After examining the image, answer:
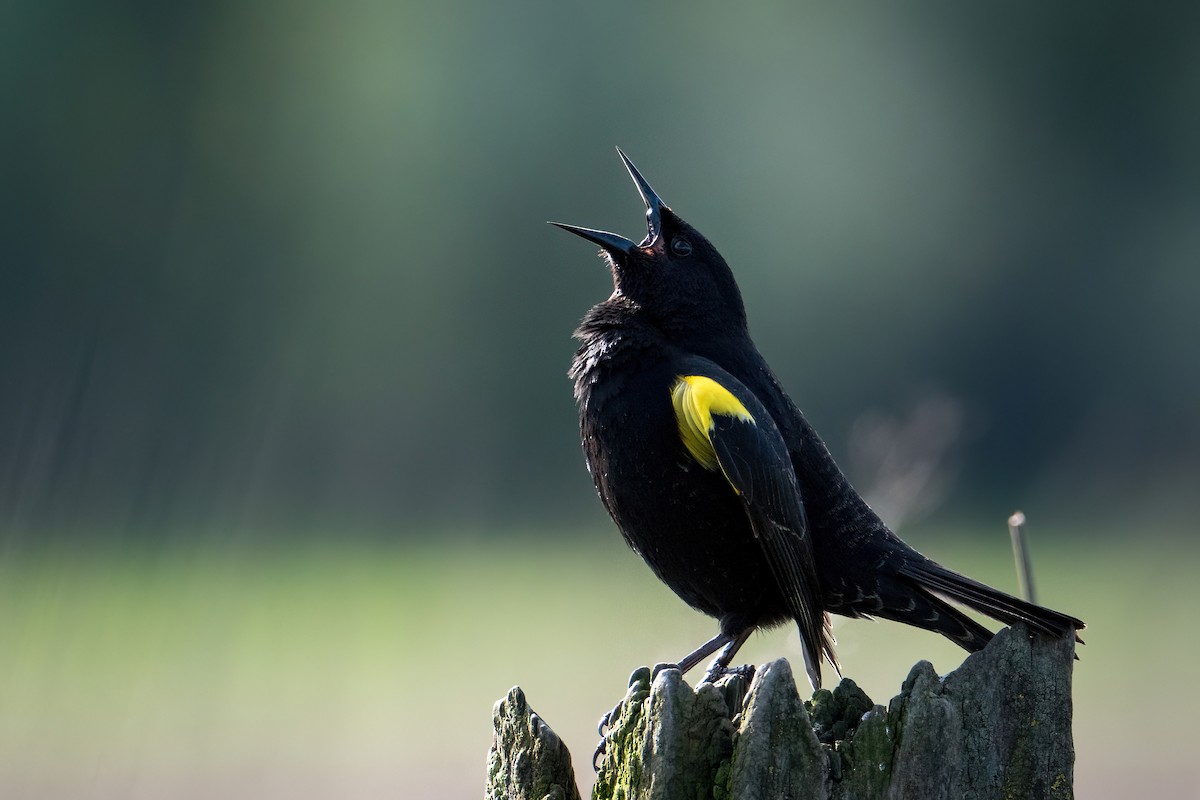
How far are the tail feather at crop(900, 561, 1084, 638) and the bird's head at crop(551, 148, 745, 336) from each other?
3.57 feet

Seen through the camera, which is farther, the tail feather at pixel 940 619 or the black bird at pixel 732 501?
the black bird at pixel 732 501

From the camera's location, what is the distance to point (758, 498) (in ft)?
11.1

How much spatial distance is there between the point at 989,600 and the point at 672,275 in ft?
5.21

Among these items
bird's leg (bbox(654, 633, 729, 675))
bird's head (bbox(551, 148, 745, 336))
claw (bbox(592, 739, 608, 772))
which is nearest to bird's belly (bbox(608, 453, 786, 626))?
bird's leg (bbox(654, 633, 729, 675))

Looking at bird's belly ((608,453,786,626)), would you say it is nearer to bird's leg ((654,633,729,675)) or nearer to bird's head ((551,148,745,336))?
bird's leg ((654,633,729,675))

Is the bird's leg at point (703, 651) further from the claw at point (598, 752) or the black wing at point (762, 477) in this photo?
the claw at point (598, 752)

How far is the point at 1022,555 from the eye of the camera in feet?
9.61

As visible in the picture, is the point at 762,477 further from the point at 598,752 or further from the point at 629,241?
the point at 629,241

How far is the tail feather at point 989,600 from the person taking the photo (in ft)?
8.52

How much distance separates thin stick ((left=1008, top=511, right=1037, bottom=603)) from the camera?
285 cm

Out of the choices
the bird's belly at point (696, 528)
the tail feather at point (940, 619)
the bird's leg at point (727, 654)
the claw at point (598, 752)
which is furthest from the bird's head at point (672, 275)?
the claw at point (598, 752)

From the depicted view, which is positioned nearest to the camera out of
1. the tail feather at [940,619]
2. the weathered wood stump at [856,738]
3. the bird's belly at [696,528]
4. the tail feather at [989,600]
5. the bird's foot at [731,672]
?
the weathered wood stump at [856,738]

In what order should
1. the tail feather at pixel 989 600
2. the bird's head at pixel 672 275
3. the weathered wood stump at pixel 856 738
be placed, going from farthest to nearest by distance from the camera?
the bird's head at pixel 672 275
the tail feather at pixel 989 600
the weathered wood stump at pixel 856 738

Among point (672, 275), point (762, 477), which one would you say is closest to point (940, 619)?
point (762, 477)
